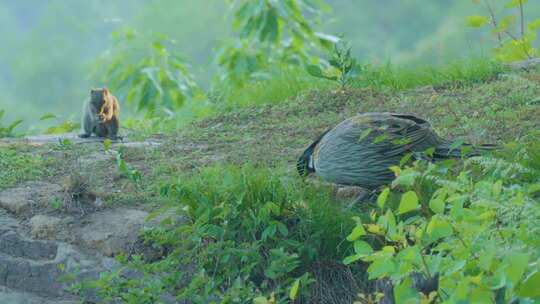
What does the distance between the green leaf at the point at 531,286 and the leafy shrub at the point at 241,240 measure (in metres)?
2.09

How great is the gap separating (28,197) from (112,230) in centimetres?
86

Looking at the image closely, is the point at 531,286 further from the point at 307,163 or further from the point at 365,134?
the point at 307,163

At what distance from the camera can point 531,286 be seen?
2.96 meters

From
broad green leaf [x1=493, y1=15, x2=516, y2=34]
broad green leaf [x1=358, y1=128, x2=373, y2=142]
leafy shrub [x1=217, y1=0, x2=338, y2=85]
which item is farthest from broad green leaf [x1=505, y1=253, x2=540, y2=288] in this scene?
leafy shrub [x1=217, y1=0, x2=338, y2=85]

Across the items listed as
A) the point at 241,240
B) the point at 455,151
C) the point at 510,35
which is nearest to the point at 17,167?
the point at 241,240

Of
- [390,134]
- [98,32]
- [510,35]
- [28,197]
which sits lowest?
[98,32]

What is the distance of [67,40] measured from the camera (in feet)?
86.9

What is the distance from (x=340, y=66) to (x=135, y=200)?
2.91m

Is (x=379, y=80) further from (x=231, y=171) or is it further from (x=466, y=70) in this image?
(x=231, y=171)

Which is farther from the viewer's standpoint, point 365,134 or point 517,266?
point 365,134

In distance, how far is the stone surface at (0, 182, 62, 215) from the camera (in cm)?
615

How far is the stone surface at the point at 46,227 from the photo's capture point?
19.1 feet

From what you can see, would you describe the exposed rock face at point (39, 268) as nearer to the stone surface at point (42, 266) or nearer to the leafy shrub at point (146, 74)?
the stone surface at point (42, 266)

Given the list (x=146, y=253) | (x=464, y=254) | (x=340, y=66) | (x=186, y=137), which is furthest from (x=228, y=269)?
(x=340, y=66)
